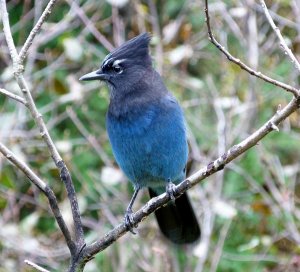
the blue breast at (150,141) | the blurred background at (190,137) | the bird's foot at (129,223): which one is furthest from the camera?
the blurred background at (190,137)

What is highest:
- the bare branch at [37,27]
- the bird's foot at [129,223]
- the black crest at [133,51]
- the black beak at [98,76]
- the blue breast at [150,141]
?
the black crest at [133,51]

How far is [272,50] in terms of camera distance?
6.45 metres

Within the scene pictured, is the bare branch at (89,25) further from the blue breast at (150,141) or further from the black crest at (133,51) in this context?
the blue breast at (150,141)

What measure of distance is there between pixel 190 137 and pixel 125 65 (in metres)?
1.45

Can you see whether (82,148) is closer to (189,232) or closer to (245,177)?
(245,177)

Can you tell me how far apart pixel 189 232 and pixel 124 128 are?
2.39 feet

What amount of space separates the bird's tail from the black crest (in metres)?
0.89

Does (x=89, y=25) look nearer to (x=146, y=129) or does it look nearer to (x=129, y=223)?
(x=146, y=129)

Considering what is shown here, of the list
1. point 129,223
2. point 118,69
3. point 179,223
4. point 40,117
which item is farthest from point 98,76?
point 40,117

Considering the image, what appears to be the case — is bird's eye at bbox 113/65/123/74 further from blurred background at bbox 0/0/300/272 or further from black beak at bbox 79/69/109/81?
blurred background at bbox 0/0/300/272

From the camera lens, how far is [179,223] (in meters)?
4.36

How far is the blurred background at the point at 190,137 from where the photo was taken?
5457 mm

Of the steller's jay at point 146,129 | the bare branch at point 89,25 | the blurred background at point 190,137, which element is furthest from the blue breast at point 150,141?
the bare branch at point 89,25

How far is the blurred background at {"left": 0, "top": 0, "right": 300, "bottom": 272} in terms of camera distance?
5457mm
